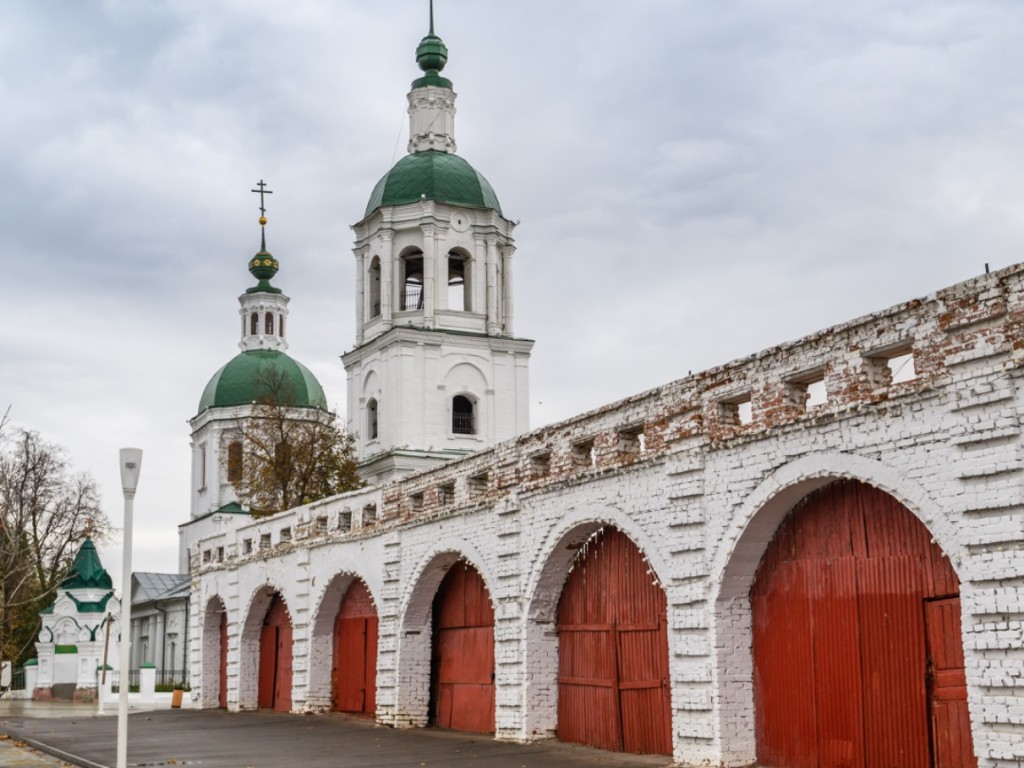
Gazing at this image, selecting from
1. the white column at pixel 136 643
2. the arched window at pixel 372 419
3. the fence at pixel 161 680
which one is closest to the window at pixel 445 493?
the fence at pixel 161 680

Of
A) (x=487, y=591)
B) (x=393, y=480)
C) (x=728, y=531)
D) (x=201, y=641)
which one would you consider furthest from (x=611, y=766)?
(x=201, y=641)

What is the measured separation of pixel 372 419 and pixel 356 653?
18159mm

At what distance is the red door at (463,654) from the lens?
1817 cm

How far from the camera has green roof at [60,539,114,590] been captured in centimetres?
3656

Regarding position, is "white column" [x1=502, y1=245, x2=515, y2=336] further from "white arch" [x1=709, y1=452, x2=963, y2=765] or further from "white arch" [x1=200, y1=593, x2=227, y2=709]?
"white arch" [x1=709, y1=452, x2=963, y2=765]

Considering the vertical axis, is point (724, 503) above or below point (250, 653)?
above

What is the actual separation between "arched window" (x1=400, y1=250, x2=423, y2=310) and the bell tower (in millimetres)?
43

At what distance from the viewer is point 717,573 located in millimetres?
12891

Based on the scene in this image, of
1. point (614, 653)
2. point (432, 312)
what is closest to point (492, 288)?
point (432, 312)

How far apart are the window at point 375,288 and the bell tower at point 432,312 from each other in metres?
0.04

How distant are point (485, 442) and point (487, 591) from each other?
2085 centimetres

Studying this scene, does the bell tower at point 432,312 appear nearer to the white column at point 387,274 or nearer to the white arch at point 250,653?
the white column at point 387,274

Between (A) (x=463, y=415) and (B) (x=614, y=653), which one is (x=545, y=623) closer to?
(B) (x=614, y=653)

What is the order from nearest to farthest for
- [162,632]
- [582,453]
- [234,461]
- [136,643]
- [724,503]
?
[724,503] → [582,453] → [234,461] → [162,632] → [136,643]
